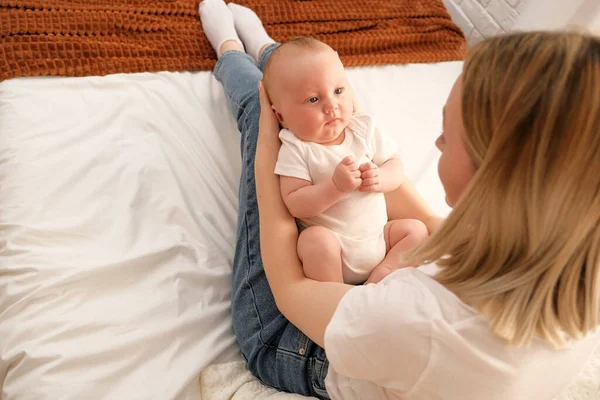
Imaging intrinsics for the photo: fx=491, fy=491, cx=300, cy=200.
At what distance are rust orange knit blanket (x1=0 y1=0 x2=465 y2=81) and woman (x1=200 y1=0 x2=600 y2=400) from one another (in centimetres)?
107

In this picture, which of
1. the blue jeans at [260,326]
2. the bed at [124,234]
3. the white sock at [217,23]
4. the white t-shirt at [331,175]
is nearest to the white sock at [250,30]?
the white sock at [217,23]

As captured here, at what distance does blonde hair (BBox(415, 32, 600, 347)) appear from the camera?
1.71 ft

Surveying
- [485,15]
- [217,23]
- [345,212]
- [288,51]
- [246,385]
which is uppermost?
[217,23]

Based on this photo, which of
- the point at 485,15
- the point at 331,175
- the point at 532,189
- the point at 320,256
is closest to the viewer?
the point at 532,189

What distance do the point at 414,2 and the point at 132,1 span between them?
3.53ft

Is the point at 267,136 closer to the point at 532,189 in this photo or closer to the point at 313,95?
the point at 313,95

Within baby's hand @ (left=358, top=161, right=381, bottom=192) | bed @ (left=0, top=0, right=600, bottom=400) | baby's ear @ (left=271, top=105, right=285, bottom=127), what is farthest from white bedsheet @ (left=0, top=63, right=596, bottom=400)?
baby's hand @ (left=358, top=161, right=381, bottom=192)

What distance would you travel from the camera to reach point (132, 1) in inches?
61.7

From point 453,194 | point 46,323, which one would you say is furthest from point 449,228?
point 46,323

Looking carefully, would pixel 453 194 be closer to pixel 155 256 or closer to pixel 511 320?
pixel 511 320

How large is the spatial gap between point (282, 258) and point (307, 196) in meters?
0.13

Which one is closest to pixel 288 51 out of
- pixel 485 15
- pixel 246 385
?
pixel 246 385

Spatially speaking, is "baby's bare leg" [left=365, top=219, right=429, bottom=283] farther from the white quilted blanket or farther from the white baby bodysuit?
the white quilted blanket

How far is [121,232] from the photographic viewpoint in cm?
106
